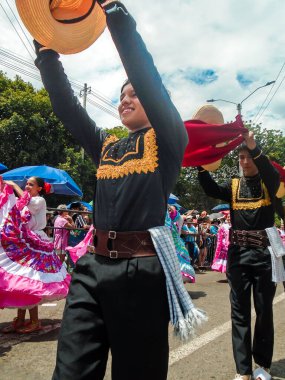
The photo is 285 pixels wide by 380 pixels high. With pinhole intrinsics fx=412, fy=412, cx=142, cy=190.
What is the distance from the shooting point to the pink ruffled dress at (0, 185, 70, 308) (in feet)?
13.6

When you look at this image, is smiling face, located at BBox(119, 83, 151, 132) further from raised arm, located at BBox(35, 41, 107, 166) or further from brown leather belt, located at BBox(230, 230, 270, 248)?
brown leather belt, located at BBox(230, 230, 270, 248)

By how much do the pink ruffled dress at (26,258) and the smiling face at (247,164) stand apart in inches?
91.3

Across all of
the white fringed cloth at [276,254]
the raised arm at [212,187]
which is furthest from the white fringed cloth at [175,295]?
the raised arm at [212,187]

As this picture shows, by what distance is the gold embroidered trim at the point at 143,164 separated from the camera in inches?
77.3

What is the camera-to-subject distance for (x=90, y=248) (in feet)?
6.64

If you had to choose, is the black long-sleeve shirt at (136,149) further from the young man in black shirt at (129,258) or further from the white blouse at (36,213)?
the white blouse at (36,213)

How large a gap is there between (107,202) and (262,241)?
204 cm

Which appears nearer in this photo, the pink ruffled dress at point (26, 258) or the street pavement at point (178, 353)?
the street pavement at point (178, 353)

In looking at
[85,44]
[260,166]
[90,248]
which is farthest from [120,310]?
[260,166]

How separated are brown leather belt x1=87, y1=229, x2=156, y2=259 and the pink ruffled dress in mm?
2592

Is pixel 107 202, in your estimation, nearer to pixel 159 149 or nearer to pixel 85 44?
pixel 159 149

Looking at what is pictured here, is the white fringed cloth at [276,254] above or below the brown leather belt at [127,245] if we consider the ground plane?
below

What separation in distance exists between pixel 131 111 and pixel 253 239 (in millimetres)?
1970

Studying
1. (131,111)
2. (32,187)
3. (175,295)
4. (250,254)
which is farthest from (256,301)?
(32,187)
